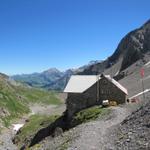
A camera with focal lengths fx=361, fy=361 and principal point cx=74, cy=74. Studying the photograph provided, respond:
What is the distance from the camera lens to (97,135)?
167 ft

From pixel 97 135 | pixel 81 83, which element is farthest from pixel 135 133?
pixel 81 83

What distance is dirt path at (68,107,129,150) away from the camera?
4422 centimetres

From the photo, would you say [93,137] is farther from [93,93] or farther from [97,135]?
[93,93]

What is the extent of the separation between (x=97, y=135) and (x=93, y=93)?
3545 centimetres

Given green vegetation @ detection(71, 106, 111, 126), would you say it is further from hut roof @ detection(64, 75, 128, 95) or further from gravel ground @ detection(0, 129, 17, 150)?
gravel ground @ detection(0, 129, 17, 150)

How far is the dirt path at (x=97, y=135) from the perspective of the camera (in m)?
44.2

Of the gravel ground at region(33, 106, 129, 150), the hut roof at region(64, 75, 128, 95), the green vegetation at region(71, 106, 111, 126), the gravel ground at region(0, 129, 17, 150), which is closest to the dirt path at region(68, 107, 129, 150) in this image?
the gravel ground at region(33, 106, 129, 150)

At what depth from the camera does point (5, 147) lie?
259 ft

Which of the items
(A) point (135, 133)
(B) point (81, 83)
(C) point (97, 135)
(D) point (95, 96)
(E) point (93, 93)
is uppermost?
(B) point (81, 83)

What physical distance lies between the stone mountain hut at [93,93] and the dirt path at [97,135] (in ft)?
52.7

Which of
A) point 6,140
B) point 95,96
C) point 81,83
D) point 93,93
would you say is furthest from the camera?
point 81,83

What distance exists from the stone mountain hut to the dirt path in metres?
16.1

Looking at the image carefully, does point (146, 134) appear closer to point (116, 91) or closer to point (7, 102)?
point (116, 91)

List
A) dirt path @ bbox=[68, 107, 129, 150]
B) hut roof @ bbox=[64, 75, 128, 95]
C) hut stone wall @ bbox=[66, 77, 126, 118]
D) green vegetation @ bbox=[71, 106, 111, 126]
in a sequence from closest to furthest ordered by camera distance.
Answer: dirt path @ bbox=[68, 107, 129, 150] < green vegetation @ bbox=[71, 106, 111, 126] < hut stone wall @ bbox=[66, 77, 126, 118] < hut roof @ bbox=[64, 75, 128, 95]
